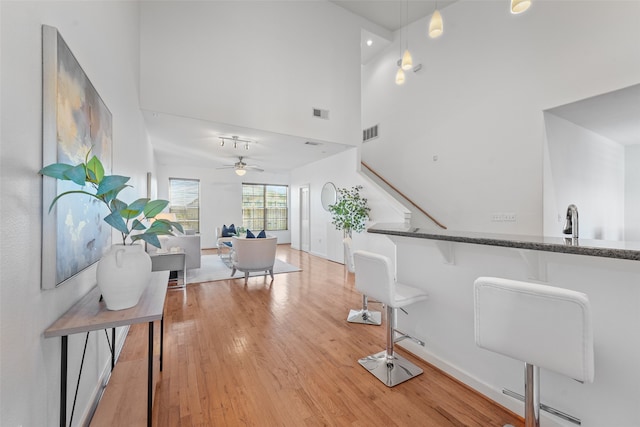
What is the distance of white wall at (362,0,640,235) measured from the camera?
11.1 feet

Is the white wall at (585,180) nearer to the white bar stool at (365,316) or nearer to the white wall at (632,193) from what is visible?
the white wall at (632,193)

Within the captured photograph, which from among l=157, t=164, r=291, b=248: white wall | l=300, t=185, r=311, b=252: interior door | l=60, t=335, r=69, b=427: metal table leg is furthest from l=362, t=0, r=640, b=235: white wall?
l=157, t=164, r=291, b=248: white wall

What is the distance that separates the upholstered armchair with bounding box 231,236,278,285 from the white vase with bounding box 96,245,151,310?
3.20 metres

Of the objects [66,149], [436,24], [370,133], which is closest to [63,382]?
[66,149]

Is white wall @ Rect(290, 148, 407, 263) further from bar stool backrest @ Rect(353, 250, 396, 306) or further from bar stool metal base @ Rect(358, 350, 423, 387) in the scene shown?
bar stool backrest @ Rect(353, 250, 396, 306)

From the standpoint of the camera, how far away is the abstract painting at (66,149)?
110 cm

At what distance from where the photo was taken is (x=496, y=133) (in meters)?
4.52

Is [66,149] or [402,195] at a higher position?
[402,195]

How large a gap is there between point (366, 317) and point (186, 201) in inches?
297

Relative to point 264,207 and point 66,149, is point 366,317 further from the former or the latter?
point 264,207

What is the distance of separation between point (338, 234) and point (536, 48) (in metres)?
4.94

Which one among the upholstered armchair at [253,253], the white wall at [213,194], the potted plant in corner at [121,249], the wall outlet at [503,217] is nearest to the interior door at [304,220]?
the white wall at [213,194]

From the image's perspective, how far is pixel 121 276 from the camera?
129 cm

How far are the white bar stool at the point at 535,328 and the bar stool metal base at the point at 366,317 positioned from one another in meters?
1.79
